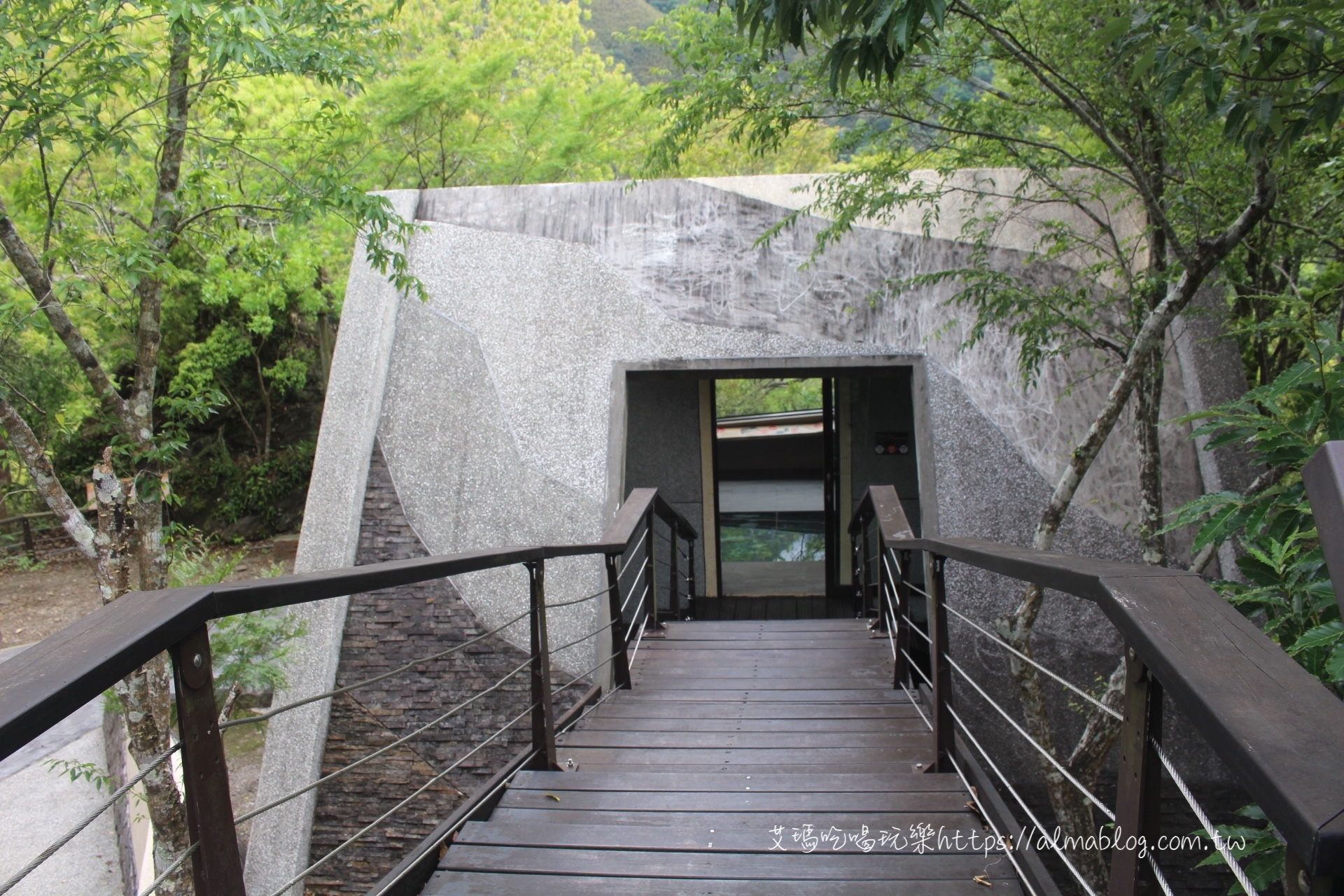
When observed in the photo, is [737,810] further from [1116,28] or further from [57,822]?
[57,822]

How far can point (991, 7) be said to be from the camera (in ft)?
12.3

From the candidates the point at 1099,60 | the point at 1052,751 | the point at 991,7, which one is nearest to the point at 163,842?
the point at 1052,751

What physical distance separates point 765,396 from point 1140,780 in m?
21.8

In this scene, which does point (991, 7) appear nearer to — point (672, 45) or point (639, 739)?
point (672, 45)

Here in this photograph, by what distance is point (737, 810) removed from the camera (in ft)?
7.49

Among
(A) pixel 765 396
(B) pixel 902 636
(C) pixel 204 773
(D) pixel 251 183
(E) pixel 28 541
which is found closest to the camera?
(C) pixel 204 773

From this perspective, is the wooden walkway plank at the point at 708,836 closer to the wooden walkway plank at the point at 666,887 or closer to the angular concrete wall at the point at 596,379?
the wooden walkway plank at the point at 666,887

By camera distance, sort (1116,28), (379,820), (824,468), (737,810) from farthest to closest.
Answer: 1. (824,468)
2. (737,810)
3. (1116,28)
4. (379,820)

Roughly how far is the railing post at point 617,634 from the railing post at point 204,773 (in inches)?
98.5

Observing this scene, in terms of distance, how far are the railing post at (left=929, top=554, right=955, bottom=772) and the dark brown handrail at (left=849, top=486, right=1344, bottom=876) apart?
118 cm

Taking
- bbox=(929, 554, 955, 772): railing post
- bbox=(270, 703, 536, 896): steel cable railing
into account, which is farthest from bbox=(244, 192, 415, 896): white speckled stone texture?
bbox=(929, 554, 955, 772): railing post

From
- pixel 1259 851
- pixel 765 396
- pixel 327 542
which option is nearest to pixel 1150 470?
pixel 1259 851

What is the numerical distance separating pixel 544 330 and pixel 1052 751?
4411 mm

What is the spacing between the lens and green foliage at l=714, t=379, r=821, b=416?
21875 millimetres
